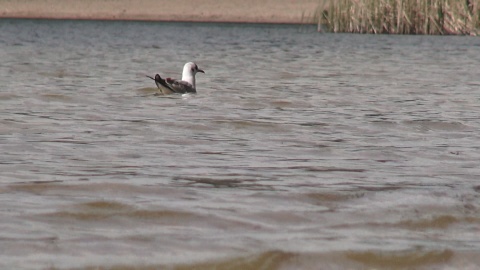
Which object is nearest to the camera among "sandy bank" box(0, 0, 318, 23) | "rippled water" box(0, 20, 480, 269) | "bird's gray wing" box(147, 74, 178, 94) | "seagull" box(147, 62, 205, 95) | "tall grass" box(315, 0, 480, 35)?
"rippled water" box(0, 20, 480, 269)

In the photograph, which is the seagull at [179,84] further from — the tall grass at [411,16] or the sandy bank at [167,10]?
the sandy bank at [167,10]

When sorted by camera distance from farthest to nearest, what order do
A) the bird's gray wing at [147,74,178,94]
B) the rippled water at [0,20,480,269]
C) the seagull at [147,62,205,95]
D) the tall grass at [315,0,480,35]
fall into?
1. the tall grass at [315,0,480,35]
2. the seagull at [147,62,205,95]
3. the bird's gray wing at [147,74,178,94]
4. the rippled water at [0,20,480,269]

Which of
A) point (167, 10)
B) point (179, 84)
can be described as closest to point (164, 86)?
point (179, 84)

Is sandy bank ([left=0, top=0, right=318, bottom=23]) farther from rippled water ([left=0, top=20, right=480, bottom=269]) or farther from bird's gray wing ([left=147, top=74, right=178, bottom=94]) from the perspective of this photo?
rippled water ([left=0, top=20, right=480, bottom=269])

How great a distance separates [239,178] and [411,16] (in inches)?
1098

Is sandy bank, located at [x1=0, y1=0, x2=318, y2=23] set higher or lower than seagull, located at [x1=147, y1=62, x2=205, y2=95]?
lower

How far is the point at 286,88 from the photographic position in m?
15.5

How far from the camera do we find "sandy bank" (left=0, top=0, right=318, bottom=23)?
3238 inches

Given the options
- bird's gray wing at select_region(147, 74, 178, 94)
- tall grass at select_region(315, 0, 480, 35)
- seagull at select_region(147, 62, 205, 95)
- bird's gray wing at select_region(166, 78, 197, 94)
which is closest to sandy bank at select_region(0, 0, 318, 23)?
tall grass at select_region(315, 0, 480, 35)

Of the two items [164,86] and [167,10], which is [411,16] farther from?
[167,10]

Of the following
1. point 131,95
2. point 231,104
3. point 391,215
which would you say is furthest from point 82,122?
point 391,215

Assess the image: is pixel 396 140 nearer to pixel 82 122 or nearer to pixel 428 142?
pixel 428 142

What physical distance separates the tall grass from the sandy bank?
44.9 meters

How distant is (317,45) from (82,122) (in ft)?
78.9
